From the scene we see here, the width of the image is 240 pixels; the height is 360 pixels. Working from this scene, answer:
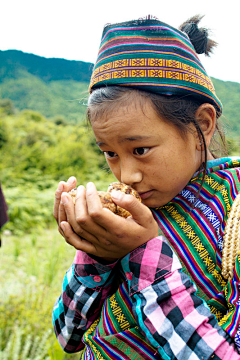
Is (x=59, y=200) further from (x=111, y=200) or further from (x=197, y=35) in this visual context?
(x=197, y=35)

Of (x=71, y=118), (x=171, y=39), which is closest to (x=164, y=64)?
(x=171, y=39)

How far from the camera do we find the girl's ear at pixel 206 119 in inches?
50.2

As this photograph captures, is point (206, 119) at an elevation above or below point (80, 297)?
above

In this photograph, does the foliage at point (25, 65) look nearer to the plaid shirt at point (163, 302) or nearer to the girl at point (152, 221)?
the girl at point (152, 221)

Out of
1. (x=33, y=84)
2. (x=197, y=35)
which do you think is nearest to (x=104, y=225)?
(x=197, y=35)

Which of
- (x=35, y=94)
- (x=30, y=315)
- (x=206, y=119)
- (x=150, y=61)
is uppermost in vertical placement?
(x=35, y=94)

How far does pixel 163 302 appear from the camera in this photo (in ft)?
3.06

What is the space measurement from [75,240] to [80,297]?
0.94 feet

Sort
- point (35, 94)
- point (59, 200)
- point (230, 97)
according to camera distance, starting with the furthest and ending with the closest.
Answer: point (35, 94)
point (230, 97)
point (59, 200)

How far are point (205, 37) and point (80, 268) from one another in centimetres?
137

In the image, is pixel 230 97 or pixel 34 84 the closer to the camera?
pixel 230 97

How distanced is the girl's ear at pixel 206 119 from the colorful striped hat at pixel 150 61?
1.8 inches

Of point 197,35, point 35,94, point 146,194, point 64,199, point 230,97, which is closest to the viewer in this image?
point 64,199

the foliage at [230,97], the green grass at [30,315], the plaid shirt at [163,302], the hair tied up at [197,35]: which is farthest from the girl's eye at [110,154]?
the foliage at [230,97]
